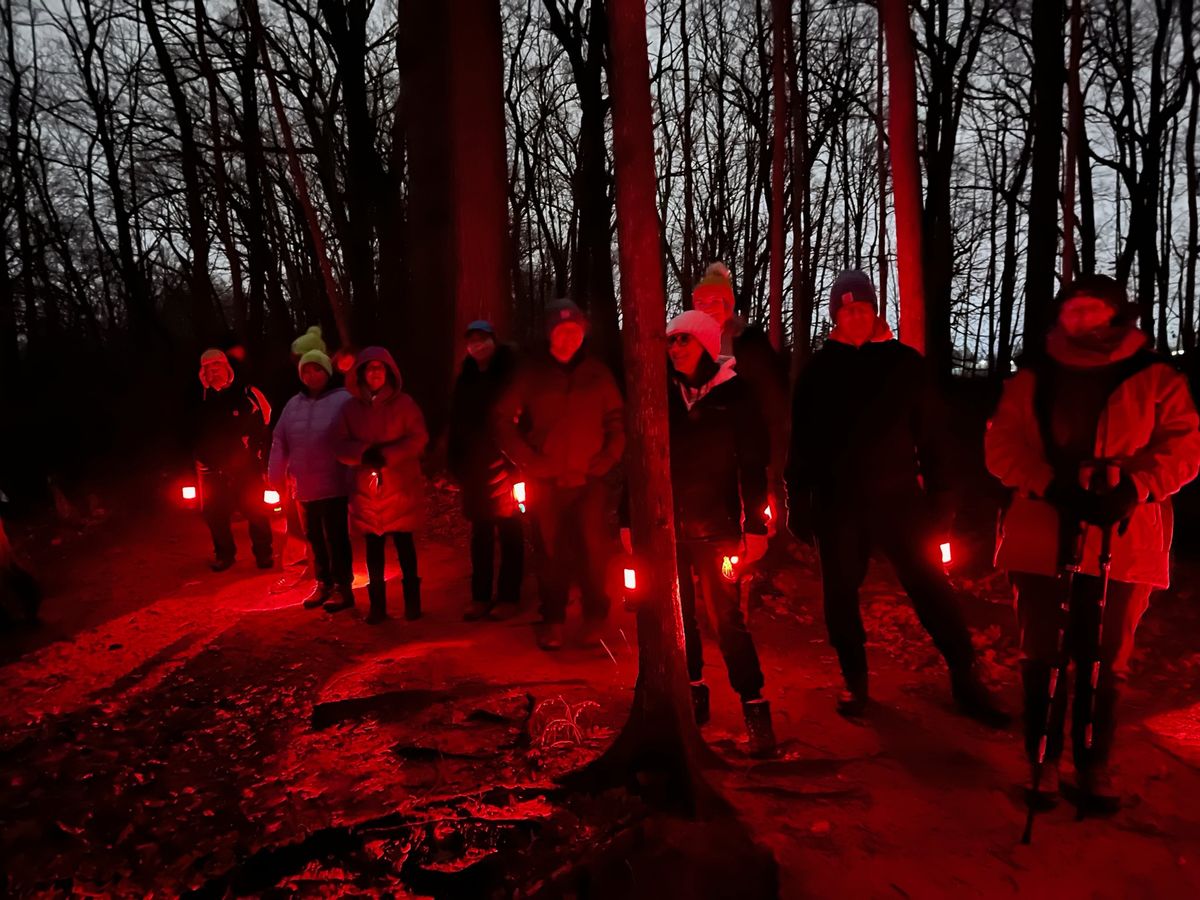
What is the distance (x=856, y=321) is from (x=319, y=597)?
4570 mm

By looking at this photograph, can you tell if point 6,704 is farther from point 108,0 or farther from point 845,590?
point 108,0

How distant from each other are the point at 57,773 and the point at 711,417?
355 centimetres

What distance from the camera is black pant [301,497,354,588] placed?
6.12 metres

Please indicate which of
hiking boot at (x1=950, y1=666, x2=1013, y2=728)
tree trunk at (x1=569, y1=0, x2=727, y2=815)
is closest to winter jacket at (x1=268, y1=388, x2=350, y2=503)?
tree trunk at (x1=569, y1=0, x2=727, y2=815)

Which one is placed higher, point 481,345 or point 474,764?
point 481,345

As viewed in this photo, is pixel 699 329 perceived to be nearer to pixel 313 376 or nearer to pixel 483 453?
pixel 483 453

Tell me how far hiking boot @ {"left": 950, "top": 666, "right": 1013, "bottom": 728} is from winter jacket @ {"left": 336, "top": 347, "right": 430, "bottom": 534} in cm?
371

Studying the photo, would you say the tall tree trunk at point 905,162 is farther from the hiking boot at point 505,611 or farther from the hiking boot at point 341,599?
the hiking boot at point 341,599

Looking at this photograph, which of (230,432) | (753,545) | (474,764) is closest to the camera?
(474,764)

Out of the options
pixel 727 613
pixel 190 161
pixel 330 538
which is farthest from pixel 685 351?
pixel 190 161

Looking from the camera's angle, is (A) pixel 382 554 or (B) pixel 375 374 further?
(A) pixel 382 554

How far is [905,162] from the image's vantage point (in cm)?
690

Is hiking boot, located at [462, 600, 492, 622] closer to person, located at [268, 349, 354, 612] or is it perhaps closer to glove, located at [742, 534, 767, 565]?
person, located at [268, 349, 354, 612]

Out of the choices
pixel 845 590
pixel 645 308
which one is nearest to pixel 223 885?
pixel 645 308
